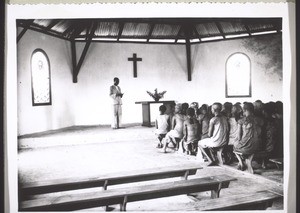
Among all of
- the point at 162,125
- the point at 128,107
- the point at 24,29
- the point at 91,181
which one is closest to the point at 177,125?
the point at 162,125

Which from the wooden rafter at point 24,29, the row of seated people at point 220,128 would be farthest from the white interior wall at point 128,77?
the wooden rafter at point 24,29

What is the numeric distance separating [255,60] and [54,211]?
2.57m

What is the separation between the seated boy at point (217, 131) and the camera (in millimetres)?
3504

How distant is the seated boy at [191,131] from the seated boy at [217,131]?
0.13 m

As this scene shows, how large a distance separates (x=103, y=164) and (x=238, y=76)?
1.77 meters

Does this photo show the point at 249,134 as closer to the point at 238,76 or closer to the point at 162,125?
the point at 238,76

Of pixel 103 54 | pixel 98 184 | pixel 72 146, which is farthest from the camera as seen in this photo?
pixel 103 54

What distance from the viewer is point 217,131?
3582 millimetres

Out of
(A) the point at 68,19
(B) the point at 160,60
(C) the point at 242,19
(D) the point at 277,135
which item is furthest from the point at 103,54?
(D) the point at 277,135

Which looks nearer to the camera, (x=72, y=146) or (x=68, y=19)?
(x=68, y=19)

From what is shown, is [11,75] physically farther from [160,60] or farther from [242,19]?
[160,60]

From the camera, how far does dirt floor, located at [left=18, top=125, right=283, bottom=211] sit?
2262 mm

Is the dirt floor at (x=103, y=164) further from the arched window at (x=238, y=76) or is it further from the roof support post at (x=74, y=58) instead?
the arched window at (x=238, y=76)

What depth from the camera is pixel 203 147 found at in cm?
349
